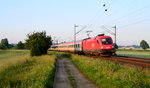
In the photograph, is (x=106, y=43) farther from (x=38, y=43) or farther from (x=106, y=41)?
(x=38, y=43)

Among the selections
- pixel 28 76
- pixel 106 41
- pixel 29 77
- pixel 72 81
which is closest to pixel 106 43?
pixel 106 41

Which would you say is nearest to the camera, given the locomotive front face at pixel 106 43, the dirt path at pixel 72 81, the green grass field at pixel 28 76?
the green grass field at pixel 28 76

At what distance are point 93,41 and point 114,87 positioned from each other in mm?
28185

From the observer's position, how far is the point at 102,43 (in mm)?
35906

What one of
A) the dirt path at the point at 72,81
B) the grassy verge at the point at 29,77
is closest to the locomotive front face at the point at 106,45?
the grassy verge at the point at 29,77

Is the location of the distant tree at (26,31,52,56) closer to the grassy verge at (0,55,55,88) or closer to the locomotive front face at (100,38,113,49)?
the locomotive front face at (100,38,113,49)

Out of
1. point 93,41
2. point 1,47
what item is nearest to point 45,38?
point 93,41

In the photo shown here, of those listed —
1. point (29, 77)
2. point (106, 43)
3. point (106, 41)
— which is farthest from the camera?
point (106, 41)

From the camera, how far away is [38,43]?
5191 centimetres

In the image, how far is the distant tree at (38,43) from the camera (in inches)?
2044

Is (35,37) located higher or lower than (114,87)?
higher

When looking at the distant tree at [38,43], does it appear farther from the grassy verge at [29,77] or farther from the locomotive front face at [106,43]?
the grassy verge at [29,77]

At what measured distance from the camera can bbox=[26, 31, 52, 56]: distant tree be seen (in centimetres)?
5191

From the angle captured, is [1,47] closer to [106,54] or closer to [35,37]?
[35,37]
